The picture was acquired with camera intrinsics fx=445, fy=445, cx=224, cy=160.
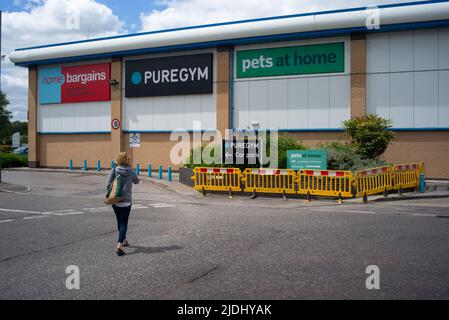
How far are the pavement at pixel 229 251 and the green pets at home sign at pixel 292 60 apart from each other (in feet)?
39.1

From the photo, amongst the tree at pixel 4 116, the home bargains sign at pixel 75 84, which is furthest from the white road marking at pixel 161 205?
the tree at pixel 4 116

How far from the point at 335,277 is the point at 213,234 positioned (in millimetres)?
3807

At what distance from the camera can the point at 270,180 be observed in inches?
675

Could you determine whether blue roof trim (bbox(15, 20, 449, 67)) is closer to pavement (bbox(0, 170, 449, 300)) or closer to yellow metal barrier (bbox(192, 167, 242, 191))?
yellow metal barrier (bbox(192, 167, 242, 191))

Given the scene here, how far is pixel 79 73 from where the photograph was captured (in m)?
32.2

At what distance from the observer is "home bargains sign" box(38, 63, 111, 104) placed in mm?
31266

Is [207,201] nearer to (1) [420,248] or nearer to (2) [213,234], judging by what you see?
(2) [213,234]

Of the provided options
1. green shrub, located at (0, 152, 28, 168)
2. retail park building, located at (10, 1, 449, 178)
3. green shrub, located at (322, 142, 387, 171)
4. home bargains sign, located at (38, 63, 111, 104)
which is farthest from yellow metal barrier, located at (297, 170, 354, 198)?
green shrub, located at (0, 152, 28, 168)

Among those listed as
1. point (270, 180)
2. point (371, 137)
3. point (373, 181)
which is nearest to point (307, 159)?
point (270, 180)

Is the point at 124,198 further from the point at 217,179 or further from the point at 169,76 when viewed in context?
the point at 169,76

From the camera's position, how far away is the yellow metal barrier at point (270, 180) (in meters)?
16.8

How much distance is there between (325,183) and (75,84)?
2257 cm

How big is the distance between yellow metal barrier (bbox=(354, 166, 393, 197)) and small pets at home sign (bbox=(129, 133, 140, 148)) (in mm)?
17875

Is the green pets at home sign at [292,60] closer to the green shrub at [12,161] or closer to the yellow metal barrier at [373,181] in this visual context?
the yellow metal barrier at [373,181]
